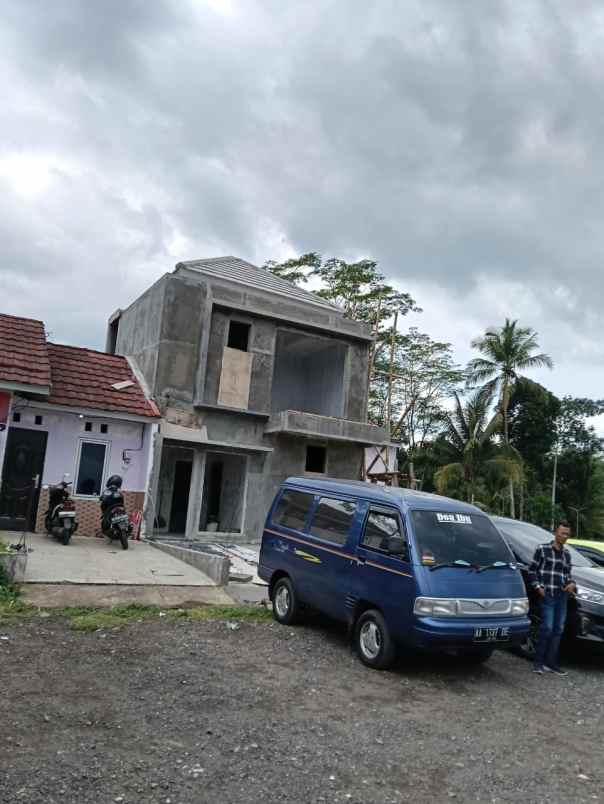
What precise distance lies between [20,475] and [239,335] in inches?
297

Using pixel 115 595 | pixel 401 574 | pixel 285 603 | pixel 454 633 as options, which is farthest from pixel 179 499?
pixel 454 633

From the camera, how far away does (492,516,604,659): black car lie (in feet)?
26.4

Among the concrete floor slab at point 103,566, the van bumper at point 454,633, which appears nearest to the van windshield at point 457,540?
the van bumper at point 454,633

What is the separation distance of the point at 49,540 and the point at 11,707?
8375mm

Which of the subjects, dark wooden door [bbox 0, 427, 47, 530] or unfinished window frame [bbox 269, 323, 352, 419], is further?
unfinished window frame [bbox 269, 323, 352, 419]

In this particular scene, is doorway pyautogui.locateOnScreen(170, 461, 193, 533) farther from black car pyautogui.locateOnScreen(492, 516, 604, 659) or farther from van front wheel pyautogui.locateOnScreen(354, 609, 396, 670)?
van front wheel pyautogui.locateOnScreen(354, 609, 396, 670)

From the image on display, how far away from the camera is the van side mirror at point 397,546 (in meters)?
7.15

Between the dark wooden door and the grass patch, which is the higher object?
the dark wooden door

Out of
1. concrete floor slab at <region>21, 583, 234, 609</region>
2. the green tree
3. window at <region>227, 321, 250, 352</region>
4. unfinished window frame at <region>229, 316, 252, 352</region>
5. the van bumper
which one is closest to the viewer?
the van bumper

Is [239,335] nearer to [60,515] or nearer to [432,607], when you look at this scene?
[60,515]

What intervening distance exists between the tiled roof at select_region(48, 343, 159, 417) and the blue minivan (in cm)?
803

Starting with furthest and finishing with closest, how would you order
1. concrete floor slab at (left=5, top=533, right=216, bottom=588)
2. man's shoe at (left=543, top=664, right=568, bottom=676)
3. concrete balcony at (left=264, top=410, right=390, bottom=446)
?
concrete balcony at (left=264, top=410, right=390, bottom=446) < concrete floor slab at (left=5, top=533, right=216, bottom=588) < man's shoe at (left=543, top=664, right=568, bottom=676)

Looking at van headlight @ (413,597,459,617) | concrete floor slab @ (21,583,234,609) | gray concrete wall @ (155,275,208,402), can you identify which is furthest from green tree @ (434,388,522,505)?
van headlight @ (413,597,459,617)

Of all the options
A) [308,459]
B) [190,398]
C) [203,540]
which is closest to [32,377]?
[190,398]
